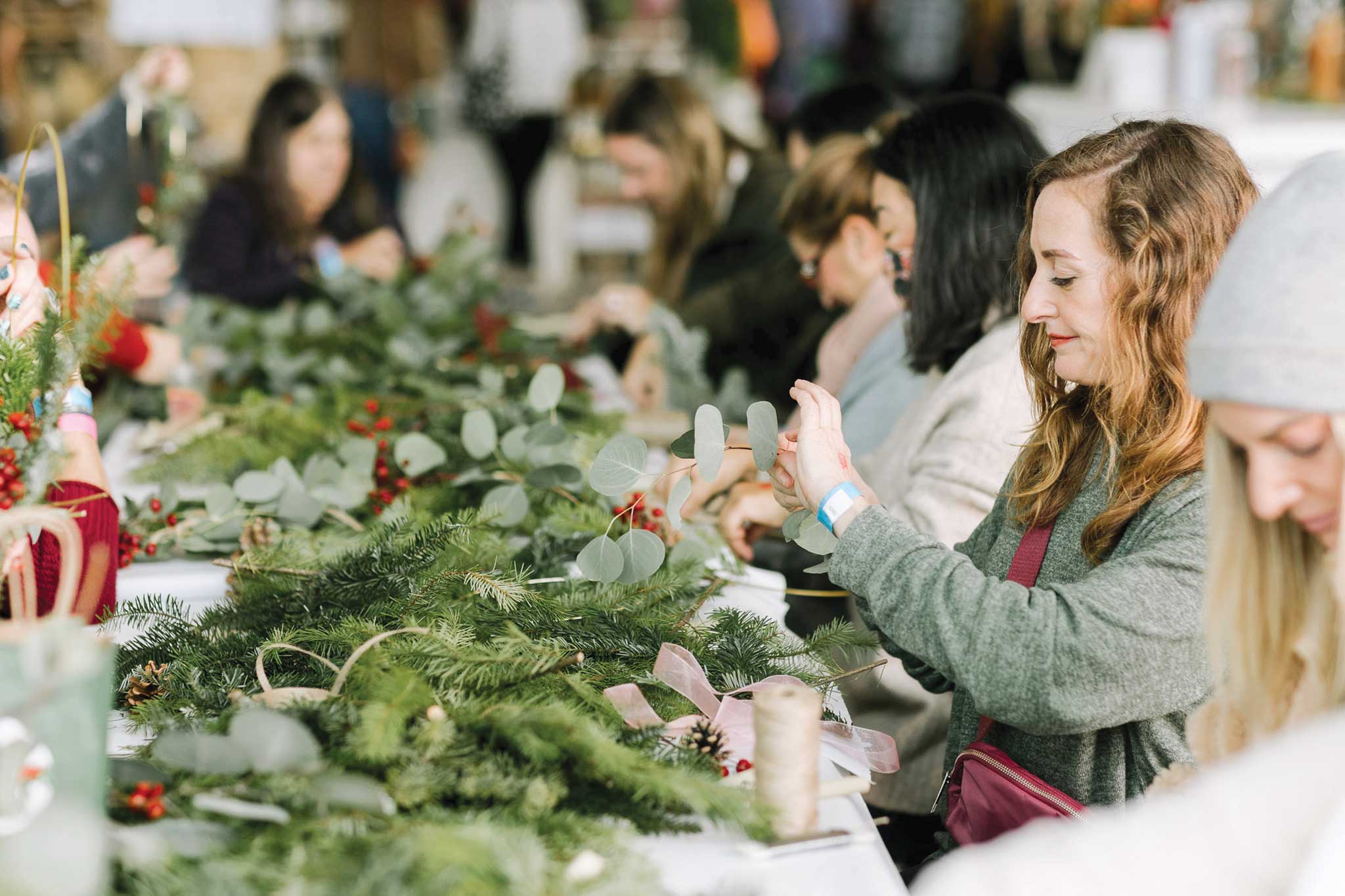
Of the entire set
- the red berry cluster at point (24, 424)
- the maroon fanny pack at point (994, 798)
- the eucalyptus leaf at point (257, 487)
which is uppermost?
the red berry cluster at point (24, 424)

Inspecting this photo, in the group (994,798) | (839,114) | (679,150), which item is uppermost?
(839,114)

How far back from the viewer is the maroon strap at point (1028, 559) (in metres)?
1.41

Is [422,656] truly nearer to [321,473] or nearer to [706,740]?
[706,740]

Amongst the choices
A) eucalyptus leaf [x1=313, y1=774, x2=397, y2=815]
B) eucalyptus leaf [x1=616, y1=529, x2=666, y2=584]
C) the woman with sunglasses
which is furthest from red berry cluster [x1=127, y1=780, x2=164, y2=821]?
the woman with sunglasses

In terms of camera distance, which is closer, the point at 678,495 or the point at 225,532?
the point at 678,495

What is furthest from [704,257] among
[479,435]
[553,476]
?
[553,476]

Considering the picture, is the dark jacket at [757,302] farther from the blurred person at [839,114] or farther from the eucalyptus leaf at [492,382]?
the eucalyptus leaf at [492,382]

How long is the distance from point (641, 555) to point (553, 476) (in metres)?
0.44

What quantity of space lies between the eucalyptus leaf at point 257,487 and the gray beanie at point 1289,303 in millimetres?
1318

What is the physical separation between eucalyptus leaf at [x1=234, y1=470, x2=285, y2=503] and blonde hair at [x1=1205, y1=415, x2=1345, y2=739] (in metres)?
1.27

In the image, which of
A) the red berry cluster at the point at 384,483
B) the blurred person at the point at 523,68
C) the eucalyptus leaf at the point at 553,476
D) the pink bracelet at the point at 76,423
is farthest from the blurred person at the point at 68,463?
the blurred person at the point at 523,68

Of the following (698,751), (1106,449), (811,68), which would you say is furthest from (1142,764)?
(811,68)

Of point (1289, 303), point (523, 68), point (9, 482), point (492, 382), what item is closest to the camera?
point (1289, 303)

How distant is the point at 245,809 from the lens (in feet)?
3.09
